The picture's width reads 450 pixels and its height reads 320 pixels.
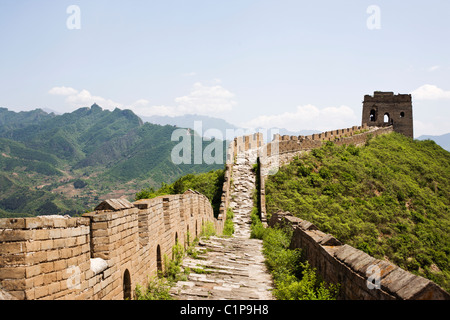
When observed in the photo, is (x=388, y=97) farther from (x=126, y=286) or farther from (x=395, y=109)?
(x=126, y=286)

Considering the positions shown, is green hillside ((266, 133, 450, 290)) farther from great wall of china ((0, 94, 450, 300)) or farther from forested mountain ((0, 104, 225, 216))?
forested mountain ((0, 104, 225, 216))

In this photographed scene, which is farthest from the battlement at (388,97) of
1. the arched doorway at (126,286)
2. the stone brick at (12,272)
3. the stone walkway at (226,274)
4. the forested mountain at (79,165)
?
the stone brick at (12,272)

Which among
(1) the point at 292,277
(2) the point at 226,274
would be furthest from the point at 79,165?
(1) the point at 292,277

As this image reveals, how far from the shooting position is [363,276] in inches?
187

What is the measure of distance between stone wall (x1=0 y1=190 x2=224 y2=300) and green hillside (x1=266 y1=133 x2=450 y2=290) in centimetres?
1259

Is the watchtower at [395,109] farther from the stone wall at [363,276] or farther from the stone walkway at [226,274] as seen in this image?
the stone wall at [363,276]

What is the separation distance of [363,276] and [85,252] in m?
3.07

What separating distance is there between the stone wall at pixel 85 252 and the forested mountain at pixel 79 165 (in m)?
57.4

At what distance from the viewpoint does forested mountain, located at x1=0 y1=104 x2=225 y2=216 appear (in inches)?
3022

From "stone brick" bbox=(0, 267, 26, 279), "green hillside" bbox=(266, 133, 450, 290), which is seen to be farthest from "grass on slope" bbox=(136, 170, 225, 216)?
"stone brick" bbox=(0, 267, 26, 279)

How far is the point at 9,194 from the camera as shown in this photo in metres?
77.1
